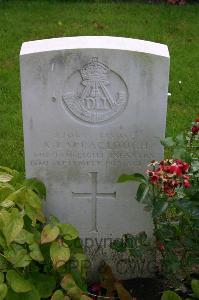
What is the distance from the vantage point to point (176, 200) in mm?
3090

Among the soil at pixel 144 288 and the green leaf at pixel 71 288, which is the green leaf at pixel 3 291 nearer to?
the green leaf at pixel 71 288

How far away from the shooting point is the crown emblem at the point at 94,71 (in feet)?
10.5

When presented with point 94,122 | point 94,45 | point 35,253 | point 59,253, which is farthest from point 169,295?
point 94,45

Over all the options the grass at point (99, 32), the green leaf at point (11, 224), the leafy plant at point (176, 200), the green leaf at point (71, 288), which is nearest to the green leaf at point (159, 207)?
the leafy plant at point (176, 200)

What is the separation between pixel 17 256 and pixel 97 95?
93 cm

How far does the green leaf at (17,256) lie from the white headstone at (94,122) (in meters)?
0.57

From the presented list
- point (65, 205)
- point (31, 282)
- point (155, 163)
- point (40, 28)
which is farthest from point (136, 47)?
point (40, 28)

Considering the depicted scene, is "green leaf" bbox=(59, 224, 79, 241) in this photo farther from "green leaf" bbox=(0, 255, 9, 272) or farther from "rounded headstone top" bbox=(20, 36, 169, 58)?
"rounded headstone top" bbox=(20, 36, 169, 58)

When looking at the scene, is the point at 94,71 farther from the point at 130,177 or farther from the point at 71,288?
the point at 71,288

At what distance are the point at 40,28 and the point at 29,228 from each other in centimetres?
464

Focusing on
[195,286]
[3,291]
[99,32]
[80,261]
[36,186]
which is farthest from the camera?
[99,32]

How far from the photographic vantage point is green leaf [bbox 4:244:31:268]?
3.02 metres

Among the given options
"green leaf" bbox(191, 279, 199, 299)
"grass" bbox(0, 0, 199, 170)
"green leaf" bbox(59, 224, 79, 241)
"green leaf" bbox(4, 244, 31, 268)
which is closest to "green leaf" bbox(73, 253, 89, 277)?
"green leaf" bbox(59, 224, 79, 241)

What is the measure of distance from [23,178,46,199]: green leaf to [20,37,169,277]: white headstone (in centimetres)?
5
